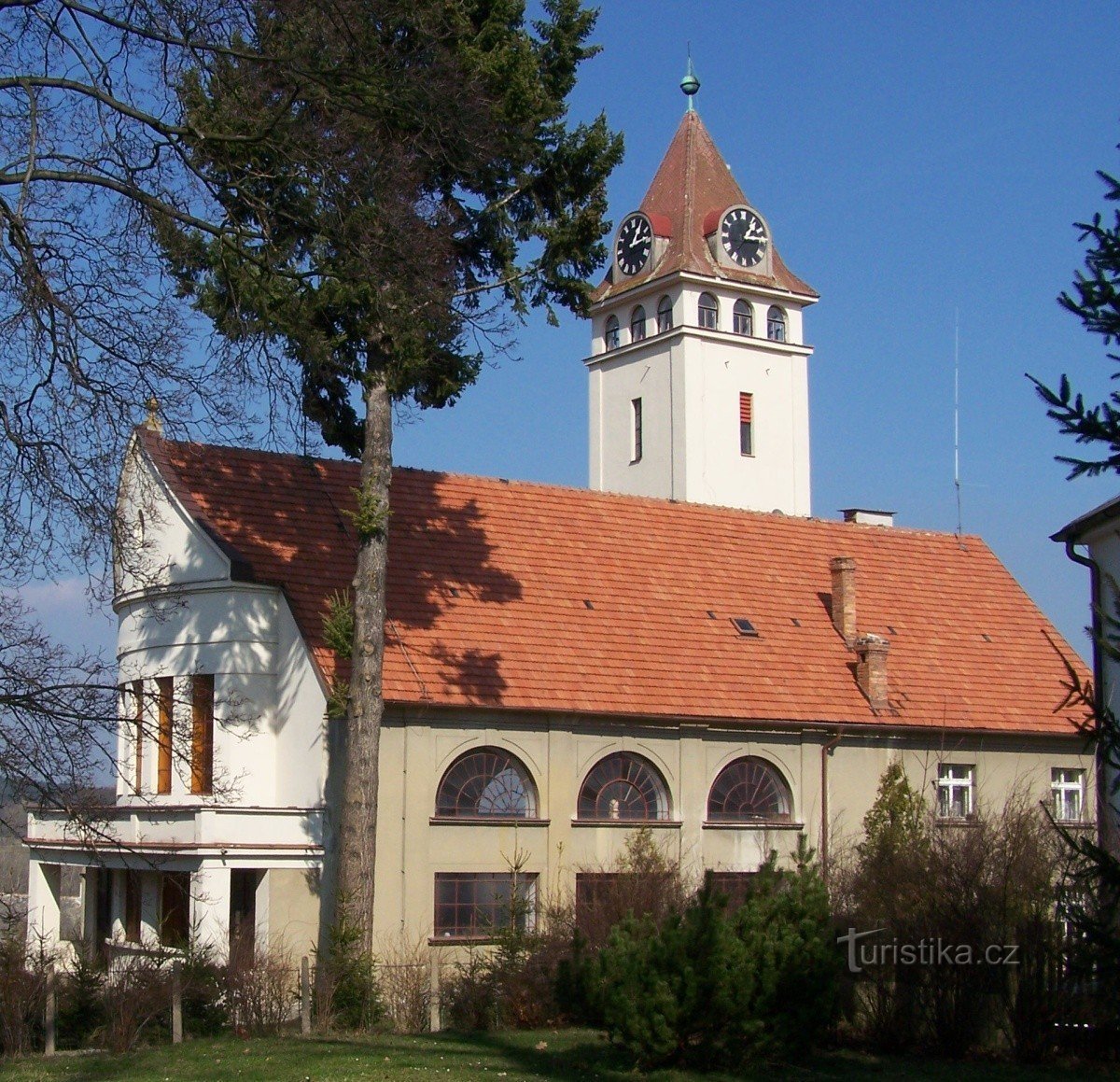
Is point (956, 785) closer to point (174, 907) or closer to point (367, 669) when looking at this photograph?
point (367, 669)

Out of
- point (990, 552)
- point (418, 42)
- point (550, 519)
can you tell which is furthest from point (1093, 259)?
point (990, 552)

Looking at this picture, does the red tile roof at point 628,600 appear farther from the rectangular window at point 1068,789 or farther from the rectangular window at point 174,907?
the rectangular window at point 174,907

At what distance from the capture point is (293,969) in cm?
2266

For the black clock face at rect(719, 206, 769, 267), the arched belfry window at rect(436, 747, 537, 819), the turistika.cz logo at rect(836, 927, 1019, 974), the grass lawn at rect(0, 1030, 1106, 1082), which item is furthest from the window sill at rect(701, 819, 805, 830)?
the black clock face at rect(719, 206, 769, 267)

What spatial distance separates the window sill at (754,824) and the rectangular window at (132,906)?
34.6 feet

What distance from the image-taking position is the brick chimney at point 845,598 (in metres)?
34.8

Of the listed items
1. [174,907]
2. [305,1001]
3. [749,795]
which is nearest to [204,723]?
[174,907]

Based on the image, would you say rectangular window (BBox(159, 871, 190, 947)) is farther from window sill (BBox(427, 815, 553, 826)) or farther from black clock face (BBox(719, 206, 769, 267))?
black clock face (BBox(719, 206, 769, 267))

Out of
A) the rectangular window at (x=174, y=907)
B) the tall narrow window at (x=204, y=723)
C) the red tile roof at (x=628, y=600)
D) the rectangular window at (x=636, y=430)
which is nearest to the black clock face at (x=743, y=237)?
the rectangular window at (x=636, y=430)

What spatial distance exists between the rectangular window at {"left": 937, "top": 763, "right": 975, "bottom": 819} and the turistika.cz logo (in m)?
14.5

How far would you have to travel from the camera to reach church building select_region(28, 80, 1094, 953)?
2719 centimetres

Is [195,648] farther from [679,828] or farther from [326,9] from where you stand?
[326,9]

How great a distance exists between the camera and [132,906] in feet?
99.0

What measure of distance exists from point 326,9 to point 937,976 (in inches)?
497
